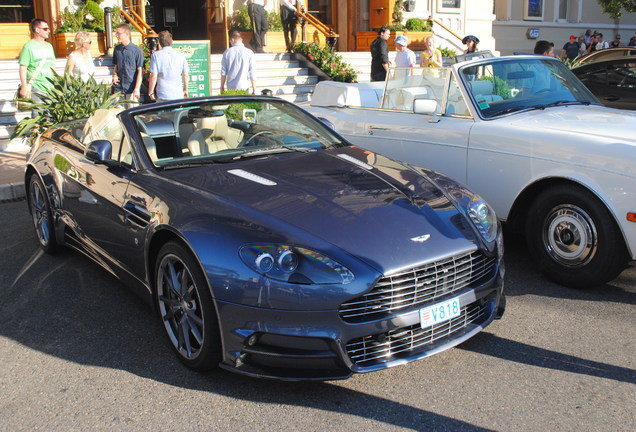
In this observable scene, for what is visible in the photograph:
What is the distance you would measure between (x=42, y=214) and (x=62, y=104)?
3564 millimetres

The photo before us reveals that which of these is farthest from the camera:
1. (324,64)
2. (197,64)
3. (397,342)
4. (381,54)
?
(324,64)

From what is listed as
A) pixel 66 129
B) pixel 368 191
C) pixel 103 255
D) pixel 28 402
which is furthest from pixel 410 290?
pixel 66 129

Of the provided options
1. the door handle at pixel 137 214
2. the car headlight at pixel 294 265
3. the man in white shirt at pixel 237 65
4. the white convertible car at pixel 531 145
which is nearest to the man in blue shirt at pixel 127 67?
the man in white shirt at pixel 237 65

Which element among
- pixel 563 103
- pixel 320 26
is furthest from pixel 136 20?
pixel 563 103

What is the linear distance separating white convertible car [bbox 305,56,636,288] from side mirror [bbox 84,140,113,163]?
Result: 8.58 ft

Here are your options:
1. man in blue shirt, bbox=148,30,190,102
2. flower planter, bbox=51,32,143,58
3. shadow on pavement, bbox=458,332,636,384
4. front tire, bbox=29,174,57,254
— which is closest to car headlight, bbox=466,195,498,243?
shadow on pavement, bbox=458,332,636,384

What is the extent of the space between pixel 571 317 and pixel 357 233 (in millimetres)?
1796

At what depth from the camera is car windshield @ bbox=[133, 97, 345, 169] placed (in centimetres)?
460

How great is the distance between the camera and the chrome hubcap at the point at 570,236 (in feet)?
15.5

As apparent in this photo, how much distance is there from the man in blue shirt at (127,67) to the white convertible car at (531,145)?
14.7 ft

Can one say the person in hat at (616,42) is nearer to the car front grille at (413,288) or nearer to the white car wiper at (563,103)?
the white car wiper at (563,103)

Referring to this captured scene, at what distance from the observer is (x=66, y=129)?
19.6 ft

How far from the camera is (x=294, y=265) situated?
10.9 feet

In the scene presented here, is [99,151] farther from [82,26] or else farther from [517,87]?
Answer: [82,26]
